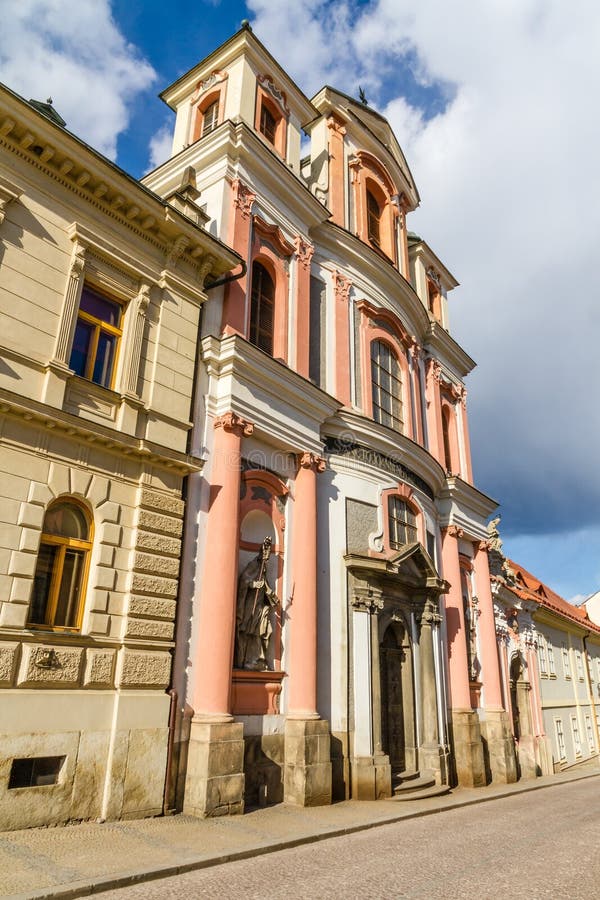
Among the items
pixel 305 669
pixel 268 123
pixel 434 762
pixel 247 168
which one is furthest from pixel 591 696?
pixel 247 168

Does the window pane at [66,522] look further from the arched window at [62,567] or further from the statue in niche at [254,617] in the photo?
the statue in niche at [254,617]

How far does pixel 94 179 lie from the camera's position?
1066 cm

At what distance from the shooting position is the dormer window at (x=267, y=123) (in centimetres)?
1716

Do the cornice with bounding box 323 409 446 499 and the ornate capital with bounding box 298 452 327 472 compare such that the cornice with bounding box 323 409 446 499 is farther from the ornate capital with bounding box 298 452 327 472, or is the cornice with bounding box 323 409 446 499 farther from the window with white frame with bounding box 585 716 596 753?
the window with white frame with bounding box 585 716 596 753

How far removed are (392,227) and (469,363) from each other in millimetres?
6435

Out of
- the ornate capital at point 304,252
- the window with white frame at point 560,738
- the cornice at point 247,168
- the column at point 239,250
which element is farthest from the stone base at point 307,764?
the window with white frame at point 560,738

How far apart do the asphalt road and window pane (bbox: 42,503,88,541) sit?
15.2ft

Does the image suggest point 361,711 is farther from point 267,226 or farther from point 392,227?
point 392,227

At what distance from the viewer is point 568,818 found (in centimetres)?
1216

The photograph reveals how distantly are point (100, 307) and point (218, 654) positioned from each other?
596cm

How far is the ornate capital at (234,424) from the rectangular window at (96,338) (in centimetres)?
228

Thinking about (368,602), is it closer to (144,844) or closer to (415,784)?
(415,784)

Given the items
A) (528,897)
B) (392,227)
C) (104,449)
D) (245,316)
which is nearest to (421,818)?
(528,897)

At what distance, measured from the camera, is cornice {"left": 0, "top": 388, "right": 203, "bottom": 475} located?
28.9 ft
